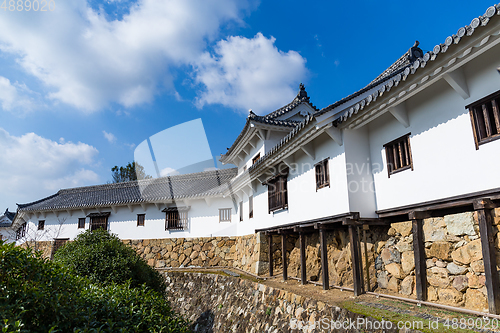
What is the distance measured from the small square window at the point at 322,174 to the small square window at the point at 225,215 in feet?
39.6

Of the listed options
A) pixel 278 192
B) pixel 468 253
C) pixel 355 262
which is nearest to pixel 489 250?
pixel 468 253

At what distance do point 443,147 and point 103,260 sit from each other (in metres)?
9.99

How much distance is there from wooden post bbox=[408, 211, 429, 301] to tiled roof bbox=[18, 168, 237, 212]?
722 inches

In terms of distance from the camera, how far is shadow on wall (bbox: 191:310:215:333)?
43.5 feet

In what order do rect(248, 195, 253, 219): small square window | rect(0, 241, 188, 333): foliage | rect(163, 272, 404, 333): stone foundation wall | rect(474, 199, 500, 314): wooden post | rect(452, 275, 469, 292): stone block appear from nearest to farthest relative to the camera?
rect(0, 241, 188, 333): foliage → rect(474, 199, 500, 314): wooden post → rect(452, 275, 469, 292): stone block → rect(163, 272, 404, 333): stone foundation wall → rect(248, 195, 253, 219): small square window

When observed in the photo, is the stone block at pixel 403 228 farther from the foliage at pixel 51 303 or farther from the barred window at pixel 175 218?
the barred window at pixel 175 218

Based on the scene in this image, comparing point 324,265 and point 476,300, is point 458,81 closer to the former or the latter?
point 476,300

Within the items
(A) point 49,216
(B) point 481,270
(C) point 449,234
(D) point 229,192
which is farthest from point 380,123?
(A) point 49,216

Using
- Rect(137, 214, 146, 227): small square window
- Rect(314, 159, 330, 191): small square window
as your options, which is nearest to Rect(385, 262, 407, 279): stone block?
Rect(314, 159, 330, 191): small square window

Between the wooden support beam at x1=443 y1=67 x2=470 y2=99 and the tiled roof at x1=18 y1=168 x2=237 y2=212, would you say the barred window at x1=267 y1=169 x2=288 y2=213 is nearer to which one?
the wooden support beam at x1=443 y1=67 x2=470 y2=99

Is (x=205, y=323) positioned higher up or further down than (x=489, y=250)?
further down

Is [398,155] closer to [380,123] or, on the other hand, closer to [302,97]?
[380,123]

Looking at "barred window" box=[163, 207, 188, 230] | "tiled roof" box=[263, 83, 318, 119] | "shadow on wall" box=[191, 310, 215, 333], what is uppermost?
"tiled roof" box=[263, 83, 318, 119]

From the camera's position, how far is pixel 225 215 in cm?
2197
